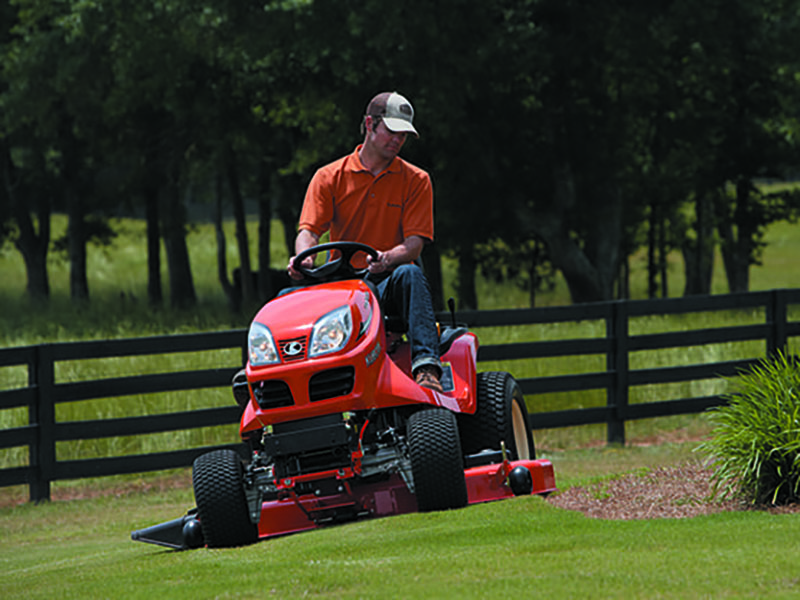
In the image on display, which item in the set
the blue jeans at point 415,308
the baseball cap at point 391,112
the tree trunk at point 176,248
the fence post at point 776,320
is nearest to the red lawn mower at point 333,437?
the blue jeans at point 415,308

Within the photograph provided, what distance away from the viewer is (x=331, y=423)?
17.9 feet

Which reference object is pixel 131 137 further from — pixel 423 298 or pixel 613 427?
pixel 423 298

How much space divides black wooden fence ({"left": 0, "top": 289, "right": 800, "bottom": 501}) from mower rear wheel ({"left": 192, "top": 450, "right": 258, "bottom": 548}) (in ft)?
13.0

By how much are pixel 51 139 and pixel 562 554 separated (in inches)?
1110

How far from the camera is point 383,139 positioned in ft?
20.4

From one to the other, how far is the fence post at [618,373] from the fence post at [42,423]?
5.35 metres

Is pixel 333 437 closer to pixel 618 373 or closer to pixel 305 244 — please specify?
pixel 305 244

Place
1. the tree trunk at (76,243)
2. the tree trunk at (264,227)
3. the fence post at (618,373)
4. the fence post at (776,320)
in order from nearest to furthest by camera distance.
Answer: the fence post at (618,373) → the fence post at (776,320) → the tree trunk at (264,227) → the tree trunk at (76,243)

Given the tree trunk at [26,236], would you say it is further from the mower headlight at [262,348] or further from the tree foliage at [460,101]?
the mower headlight at [262,348]

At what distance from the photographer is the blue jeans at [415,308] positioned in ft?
19.5

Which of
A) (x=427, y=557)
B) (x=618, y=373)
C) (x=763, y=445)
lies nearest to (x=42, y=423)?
(x=618, y=373)

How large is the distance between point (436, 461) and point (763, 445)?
168cm

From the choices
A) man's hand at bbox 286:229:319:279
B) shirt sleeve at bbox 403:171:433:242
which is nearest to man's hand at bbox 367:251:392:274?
shirt sleeve at bbox 403:171:433:242

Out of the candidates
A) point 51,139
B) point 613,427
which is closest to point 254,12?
point 51,139
